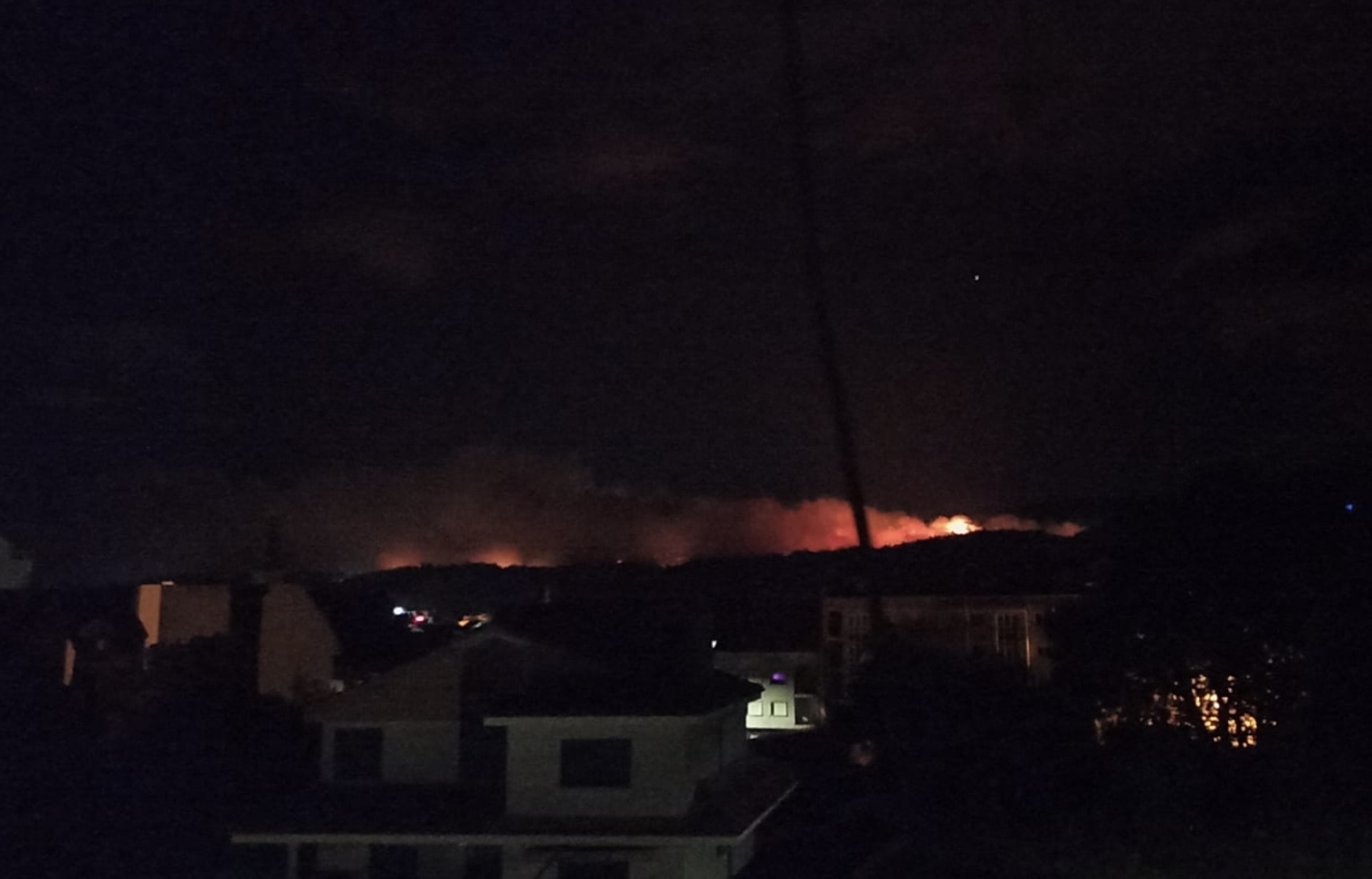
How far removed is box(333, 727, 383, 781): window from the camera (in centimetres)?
1936

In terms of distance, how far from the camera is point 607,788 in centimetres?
1736

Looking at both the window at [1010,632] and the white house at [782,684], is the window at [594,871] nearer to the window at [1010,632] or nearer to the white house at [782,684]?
the window at [1010,632]

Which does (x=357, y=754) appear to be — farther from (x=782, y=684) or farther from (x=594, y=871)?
(x=782, y=684)

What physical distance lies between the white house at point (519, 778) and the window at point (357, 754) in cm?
2

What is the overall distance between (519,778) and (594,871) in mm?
1746

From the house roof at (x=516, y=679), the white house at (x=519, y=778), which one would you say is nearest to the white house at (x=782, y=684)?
the house roof at (x=516, y=679)

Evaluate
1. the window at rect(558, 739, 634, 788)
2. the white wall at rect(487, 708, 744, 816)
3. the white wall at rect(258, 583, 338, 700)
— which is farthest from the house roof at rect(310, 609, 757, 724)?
the white wall at rect(258, 583, 338, 700)

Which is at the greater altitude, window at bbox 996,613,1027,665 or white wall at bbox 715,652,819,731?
window at bbox 996,613,1027,665

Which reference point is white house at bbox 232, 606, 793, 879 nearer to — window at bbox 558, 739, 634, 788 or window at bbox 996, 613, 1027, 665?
window at bbox 558, 739, 634, 788

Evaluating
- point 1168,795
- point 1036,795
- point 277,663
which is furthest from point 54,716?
point 1168,795

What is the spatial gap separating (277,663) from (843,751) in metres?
15.5

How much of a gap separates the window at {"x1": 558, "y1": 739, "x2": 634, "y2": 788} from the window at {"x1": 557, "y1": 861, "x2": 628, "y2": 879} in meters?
1.11

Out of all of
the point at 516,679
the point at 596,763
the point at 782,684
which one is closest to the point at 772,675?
the point at 782,684

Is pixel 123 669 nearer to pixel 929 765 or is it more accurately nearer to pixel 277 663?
pixel 277 663
